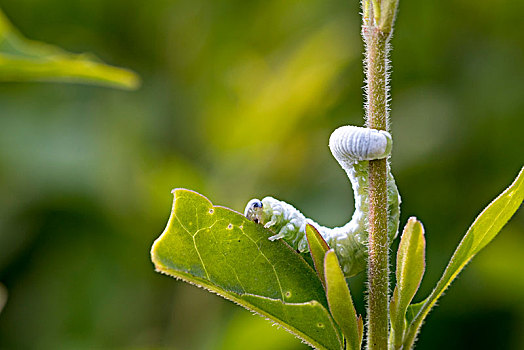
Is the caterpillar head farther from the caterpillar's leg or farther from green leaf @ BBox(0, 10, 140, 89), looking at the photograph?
green leaf @ BBox(0, 10, 140, 89)

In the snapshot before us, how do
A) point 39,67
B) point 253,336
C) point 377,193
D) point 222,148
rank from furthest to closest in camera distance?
point 222,148 → point 253,336 → point 39,67 → point 377,193

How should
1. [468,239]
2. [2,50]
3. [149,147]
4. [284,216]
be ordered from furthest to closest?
[149,147]
[2,50]
[284,216]
[468,239]

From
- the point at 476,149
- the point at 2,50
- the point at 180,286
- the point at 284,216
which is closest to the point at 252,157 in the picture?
the point at 180,286

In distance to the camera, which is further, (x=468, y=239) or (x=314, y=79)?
(x=314, y=79)

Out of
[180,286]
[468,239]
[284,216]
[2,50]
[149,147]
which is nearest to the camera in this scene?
[468,239]

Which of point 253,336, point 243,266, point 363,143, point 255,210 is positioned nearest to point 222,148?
point 253,336

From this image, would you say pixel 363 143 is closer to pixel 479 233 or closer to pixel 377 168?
pixel 377 168

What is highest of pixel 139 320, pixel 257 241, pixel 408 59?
pixel 408 59

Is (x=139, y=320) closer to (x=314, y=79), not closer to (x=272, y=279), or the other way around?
(x=314, y=79)
